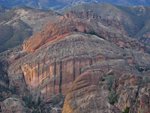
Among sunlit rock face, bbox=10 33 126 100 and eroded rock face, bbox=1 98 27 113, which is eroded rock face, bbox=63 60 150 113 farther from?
sunlit rock face, bbox=10 33 126 100

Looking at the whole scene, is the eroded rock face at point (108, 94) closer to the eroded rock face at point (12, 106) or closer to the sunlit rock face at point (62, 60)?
the eroded rock face at point (12, 106)

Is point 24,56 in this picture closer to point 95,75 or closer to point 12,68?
point 12,68

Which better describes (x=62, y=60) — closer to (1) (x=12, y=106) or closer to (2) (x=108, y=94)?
(1) (x=12, y=106)

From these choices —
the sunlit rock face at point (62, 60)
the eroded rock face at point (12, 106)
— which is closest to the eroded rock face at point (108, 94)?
the eroded rock face at point (12, 106)

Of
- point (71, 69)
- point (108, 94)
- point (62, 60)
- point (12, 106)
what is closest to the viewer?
point (108, 94)

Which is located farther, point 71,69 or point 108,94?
point 71,69

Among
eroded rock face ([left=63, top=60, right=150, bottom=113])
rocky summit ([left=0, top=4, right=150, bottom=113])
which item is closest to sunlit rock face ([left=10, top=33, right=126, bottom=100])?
rocky summit ([left=0, top=4, right=150, bottom=113])

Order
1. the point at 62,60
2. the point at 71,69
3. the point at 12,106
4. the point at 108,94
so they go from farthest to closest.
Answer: the point at 62,60, the point at 71,69, the point at 12,106, the point at 108,94

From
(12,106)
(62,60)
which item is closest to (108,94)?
(12,106)

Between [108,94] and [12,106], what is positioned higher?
[108,94]
